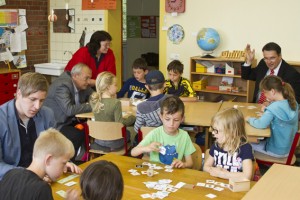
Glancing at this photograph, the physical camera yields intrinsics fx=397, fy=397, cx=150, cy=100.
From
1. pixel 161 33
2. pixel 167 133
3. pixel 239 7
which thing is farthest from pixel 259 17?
pixel 167 133

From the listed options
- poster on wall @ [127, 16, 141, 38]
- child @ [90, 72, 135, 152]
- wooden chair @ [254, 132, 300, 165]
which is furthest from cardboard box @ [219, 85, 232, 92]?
poster on wall @ [127, 16, 141, 38]

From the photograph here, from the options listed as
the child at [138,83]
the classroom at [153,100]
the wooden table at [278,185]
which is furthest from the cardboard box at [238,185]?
the child at [138,83]

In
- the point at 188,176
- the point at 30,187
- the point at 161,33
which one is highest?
the point at 161,33

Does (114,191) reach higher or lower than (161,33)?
lower

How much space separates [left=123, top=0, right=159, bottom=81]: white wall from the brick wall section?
97.8 inches

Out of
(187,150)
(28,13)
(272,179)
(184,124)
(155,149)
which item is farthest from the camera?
(28,13)

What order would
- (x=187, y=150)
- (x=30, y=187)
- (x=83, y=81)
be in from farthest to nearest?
1. (x=83, y=81)
2. (x=187, y=150)
3. (x=30, y=187)

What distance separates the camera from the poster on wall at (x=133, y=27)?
1017 cm

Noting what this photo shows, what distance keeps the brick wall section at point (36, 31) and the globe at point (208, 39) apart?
3545mm

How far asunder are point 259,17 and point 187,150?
3.99 meters

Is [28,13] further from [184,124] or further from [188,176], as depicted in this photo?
[188,176]

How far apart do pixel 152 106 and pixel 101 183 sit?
2297 millimetres

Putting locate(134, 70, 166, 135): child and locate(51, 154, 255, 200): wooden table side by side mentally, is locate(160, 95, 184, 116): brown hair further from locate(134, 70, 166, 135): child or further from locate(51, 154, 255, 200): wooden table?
locate(134, 70, 166, 135): child

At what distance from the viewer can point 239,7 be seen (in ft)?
21.4
